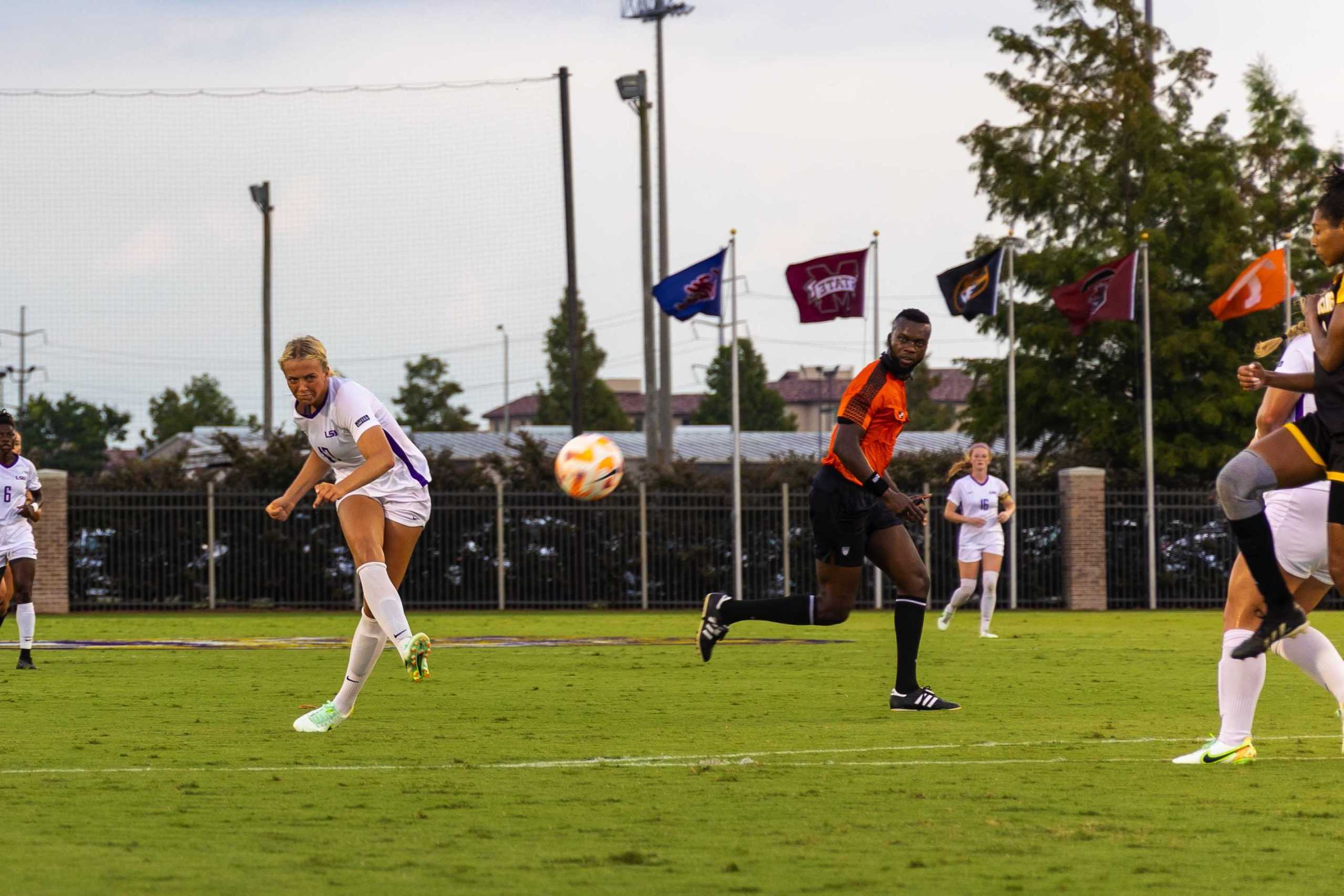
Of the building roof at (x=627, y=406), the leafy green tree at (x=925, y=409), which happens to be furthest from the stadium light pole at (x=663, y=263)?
the building roof at (x=627, y=406)

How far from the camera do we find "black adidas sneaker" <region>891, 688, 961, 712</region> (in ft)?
35.4

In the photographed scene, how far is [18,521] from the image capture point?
1571 cm

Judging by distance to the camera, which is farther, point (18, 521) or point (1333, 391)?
point (18, 521)

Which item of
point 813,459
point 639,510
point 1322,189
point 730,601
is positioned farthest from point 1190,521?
point 1322,189

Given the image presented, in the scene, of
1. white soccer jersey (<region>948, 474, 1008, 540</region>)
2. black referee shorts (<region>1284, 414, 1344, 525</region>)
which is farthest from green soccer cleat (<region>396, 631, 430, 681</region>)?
white soccer jersey (<region>948, 474, 1008, 540</region>)

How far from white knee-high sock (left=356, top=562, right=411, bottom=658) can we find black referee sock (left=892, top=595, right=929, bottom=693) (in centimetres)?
314

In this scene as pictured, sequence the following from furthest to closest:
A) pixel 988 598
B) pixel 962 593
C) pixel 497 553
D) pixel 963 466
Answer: pixel 497 553 < pixel 988 598 < pixel 962 593 < pixel 963 466

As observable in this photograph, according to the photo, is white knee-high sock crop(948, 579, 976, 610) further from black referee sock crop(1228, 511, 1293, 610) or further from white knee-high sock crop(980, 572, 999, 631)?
black referee sock crop(1228, 511, 1293, 610)

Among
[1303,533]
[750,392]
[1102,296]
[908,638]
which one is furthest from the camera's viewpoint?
[750,392]

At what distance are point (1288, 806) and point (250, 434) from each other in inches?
1417

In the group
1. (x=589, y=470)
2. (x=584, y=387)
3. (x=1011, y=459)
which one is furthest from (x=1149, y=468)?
(x=584, y=387)

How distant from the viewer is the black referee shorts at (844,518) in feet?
35.2

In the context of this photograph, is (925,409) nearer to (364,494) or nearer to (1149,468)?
(1149,468)

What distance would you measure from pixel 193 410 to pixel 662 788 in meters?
105
